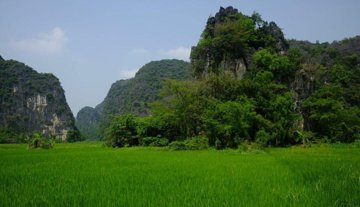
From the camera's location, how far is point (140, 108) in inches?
3046

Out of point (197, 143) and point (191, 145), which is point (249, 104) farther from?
point (191, 145)

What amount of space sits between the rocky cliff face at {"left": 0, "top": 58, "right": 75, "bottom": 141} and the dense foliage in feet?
166

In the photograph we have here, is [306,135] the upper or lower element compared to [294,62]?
lower

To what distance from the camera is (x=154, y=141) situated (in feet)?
91.8

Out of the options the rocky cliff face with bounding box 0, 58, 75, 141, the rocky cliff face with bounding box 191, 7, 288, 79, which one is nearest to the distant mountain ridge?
the rocky cliff face with bounding box 0, 58, 75, 141

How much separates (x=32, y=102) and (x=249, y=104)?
2626 inches

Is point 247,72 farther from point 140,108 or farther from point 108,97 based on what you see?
point 108,97

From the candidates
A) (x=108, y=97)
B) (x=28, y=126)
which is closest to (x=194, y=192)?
(x=28, y=126)

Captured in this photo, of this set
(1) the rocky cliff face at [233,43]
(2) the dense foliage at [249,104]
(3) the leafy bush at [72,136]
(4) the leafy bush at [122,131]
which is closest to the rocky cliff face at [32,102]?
(3) the leafy bush at [72,136]

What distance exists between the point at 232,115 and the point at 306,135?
5501mm

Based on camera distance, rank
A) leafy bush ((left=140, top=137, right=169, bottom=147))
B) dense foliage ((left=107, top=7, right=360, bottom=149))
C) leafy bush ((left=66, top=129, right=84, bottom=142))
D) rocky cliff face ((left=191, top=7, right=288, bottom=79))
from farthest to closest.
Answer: leafy bush ((left=66, top=129, right=84, bottom=142)) → rocky cliff face ((left=191, top=7, right=288, bottom=79)) → leafy bush ((left=140, top=137, right=169, bottom=147)) → dense foliage ((left=107, top=7, right=360, bottom=149))

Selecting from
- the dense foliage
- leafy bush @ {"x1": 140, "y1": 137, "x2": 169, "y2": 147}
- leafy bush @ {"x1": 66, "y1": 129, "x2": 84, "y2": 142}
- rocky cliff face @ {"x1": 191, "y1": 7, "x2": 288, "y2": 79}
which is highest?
rocky cliff face @ {"x1": 191, "y1": 7, "x2": 288, "y2": 79}

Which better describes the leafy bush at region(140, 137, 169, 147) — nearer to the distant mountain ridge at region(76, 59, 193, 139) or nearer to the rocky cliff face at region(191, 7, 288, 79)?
the rocky cliff face at region(191, 7, 288, 79)

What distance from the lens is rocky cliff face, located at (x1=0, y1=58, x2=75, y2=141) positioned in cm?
7194
